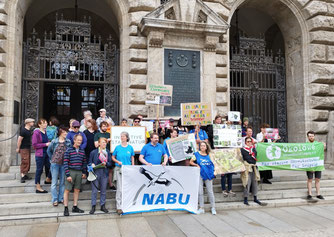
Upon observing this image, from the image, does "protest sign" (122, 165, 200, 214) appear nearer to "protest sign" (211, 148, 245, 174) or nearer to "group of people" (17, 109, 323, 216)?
"group of people" (17, 109, 323, 216)

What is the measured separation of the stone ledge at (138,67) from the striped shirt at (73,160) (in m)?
4.53

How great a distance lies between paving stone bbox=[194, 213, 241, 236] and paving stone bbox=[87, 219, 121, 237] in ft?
5.83

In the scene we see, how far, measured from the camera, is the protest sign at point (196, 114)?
7406 millimetres

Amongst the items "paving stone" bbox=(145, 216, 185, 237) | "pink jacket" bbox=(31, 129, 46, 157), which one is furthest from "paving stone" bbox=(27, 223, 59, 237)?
"pink jacket" bbox=(31, 129, 46, 157)

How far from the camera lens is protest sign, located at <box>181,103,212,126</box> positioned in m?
7.41

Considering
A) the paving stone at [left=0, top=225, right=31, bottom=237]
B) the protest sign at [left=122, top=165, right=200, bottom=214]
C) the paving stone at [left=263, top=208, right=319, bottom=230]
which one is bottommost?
the paving stone at [left=263, top=208, right=319, bottom=230]

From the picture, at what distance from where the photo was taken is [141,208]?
6305 millimetres

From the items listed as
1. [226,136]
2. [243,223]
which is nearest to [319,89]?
[226,136]

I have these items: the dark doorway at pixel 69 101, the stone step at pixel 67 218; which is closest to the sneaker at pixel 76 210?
the stone step at pixel 67 218

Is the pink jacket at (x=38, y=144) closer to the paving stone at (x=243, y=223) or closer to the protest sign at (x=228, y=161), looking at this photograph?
the protest sign at (x=228, y=161)

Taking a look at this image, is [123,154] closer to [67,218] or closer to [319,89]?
[67,218]

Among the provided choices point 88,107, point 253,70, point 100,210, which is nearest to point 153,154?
point 100,210

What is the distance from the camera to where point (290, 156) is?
26.4 ft

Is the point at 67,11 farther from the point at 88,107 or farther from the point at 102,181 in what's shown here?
the point at 102,181
